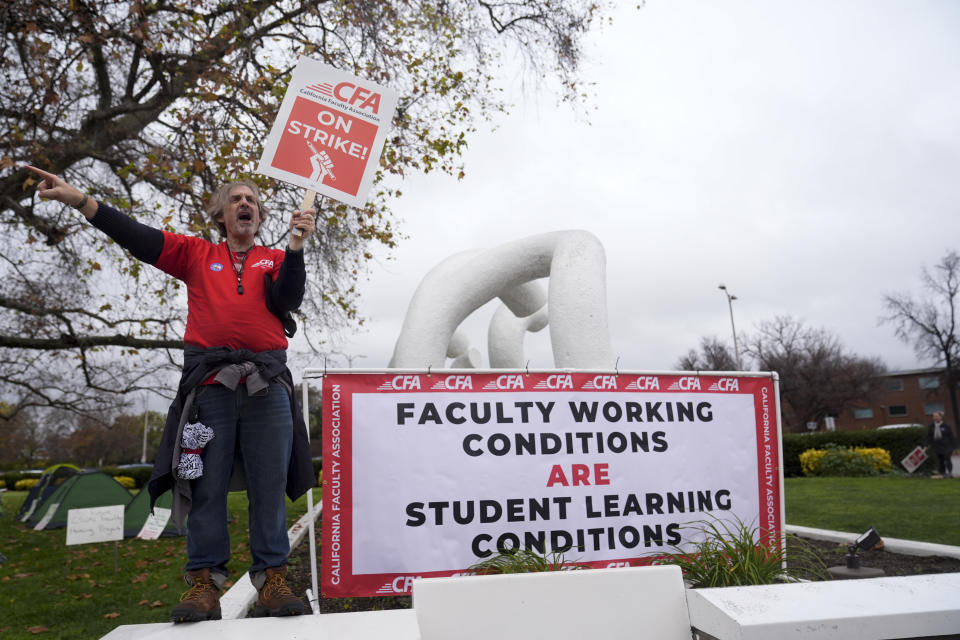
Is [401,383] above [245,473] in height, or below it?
above

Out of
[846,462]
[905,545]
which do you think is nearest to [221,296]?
[905,545]

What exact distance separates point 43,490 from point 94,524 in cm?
1266

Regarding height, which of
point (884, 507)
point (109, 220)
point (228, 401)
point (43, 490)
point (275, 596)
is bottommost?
point (43, 490)

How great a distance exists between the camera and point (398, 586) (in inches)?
143

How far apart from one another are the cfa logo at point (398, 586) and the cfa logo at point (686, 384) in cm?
207

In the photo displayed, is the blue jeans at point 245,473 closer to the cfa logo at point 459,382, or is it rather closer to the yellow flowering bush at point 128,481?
the cfa logo at point 459,382

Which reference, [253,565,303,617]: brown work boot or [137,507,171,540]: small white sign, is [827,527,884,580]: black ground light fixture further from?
[137,507,171,540]: small white sign

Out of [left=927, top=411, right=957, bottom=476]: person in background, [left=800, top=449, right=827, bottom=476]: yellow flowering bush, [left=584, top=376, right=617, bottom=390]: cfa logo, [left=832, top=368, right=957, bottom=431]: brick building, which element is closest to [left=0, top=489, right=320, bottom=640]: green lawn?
[left=584, top=376, right=617, bottom=390]: cfa logo

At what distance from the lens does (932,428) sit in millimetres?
15930

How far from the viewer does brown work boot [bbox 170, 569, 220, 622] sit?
264 cm

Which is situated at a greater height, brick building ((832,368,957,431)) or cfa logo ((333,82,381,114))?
cfa logo ((333,82,381,114))

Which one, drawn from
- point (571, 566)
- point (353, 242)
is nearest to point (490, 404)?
point (571, 566)

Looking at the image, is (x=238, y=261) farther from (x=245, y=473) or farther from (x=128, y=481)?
(x=128, y=481)

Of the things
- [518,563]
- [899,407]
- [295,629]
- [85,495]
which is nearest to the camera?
[295,629]
